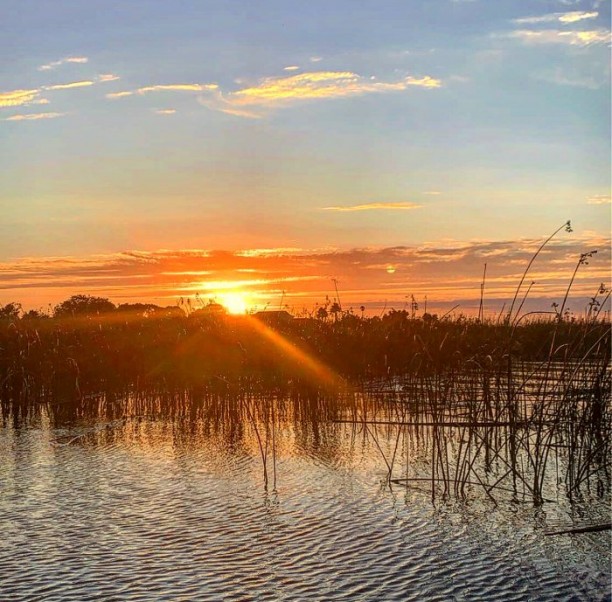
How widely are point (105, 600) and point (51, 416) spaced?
6537 millimetres

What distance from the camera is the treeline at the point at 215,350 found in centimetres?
1195

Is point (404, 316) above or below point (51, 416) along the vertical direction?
above

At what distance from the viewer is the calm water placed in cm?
433

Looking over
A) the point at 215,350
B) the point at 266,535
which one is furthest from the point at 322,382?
the point at 266,535

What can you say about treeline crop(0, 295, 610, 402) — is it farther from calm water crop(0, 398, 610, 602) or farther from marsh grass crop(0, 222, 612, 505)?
calm water crop(0, 398, 610, 602)

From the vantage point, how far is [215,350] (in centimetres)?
1327

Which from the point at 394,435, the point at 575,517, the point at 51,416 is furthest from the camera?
the point at 51,416

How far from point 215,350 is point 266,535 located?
8213mm

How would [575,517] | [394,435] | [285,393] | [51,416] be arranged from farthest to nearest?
[285,393], [51,416], [394,435], [575,517]

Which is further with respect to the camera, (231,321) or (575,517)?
(231,321)

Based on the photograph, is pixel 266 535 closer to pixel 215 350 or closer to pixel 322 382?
pixel 322 382

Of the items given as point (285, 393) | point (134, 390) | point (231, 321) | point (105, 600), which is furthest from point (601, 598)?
point (231, 321)

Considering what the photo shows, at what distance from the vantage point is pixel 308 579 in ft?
14.5

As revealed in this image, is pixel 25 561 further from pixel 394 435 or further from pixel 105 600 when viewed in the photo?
pixel 394 435
